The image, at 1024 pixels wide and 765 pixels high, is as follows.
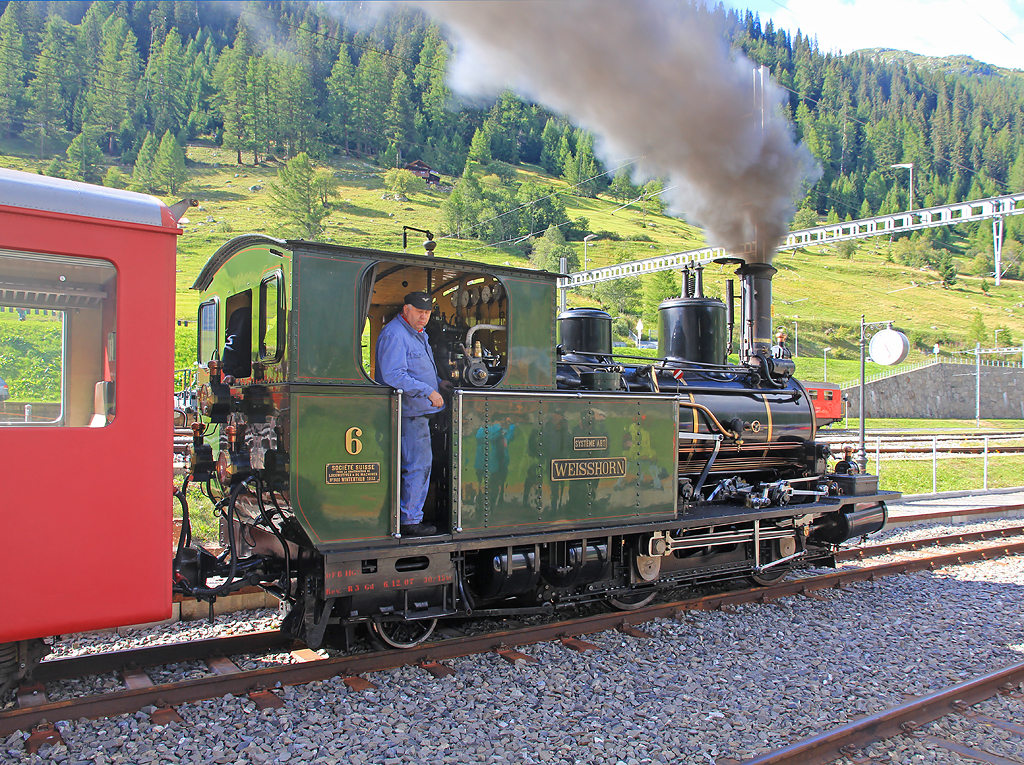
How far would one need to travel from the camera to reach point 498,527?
5.03m

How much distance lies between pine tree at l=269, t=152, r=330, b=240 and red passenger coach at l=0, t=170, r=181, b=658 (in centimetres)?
7302

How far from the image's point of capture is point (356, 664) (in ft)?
15.5

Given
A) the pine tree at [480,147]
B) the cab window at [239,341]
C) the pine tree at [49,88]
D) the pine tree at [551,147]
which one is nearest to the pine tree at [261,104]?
the pine tree at [49,88]

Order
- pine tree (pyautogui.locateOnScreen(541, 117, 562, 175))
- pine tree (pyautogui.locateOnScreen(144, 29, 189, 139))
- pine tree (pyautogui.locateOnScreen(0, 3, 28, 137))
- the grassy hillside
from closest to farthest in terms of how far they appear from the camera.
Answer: the grassy hillside, pine tree (pyautogui.locateOnScreen(0, 3, 28, 137)), pine tree (pyautogui.locateOnScreen(144, 29, 189, 139)), pine tree (pyautogui.locateOnScreen(541, 117, 562, 175))

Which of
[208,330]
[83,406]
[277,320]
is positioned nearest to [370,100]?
[208,330]

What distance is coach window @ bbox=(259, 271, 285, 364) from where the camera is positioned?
4.57 meters

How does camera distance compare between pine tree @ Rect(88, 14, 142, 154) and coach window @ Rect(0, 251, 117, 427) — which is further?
pine tree @ Rect(88, 14, 142, 154)

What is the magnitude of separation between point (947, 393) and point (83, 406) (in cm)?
5887

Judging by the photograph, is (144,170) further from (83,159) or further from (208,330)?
(208,330)

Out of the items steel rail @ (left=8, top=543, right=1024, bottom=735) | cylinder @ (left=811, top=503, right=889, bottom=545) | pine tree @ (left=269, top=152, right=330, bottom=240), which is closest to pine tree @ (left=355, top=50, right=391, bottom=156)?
pine tree @ (left=269, top=152, right=330, bottom=240)

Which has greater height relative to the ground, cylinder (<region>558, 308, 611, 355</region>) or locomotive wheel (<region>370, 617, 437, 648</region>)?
cylinder (<region>558, 308, 611, 355</region>)

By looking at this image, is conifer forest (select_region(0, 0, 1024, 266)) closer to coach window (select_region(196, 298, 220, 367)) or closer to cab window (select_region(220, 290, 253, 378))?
coach window (select_region(196, 298, 220, 367))

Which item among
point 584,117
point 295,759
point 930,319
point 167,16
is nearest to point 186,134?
point 167,16

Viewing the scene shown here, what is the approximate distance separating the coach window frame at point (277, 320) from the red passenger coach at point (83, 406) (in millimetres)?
778
